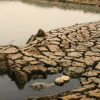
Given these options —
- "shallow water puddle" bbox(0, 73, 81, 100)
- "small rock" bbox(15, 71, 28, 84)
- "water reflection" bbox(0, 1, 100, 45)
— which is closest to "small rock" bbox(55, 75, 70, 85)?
"shallow water puddle" bbox(0, 73, 81, 100)

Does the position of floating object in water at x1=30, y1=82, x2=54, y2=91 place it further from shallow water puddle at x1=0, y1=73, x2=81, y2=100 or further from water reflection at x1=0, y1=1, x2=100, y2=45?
water reflection at x1=0, y1=1, x2=100, y2=45

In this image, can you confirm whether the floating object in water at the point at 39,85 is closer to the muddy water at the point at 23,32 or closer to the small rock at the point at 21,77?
the muddy water at the point at 23,32

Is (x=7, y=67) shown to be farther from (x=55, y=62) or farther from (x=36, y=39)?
(x=36, y=39)

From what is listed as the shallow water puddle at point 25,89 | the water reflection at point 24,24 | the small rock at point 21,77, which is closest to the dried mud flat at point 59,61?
the small rock at point 21,77

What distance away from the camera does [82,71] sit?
11.0ft

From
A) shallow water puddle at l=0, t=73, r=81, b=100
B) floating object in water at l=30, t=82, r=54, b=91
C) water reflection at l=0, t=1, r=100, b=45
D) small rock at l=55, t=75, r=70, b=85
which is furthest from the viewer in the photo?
water reflection at l=0, t=1, r=100, b=45

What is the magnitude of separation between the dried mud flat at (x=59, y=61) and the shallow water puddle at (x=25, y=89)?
0.34 ft

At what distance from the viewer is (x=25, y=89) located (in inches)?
117

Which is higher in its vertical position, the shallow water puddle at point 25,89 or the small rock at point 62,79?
the small rock at point 62,79

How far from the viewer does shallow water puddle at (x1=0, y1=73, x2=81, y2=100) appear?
9.21 ft

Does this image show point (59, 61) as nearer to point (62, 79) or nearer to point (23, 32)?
point (62, 79)

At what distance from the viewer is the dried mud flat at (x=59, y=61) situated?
286cm

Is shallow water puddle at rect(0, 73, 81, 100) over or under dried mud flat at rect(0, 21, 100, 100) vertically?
under

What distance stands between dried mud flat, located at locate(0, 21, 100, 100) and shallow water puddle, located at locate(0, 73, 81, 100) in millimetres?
103
